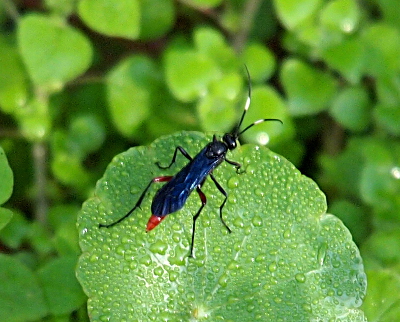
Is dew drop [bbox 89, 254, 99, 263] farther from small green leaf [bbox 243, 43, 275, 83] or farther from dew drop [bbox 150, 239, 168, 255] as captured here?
small green leaf [bbox 243, 43, 275, 83]

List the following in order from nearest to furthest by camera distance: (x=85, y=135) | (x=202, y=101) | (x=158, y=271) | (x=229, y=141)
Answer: (x=158, y=271) < (x=229, y=141) < (x=202, y=101) < (x=85, y=135)

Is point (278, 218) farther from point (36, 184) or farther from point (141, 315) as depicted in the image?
point (36, 184)

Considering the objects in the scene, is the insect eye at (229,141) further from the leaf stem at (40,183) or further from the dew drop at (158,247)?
the leaf stem at (40,183)

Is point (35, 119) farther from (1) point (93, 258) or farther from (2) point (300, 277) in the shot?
(2) point (300, 277)

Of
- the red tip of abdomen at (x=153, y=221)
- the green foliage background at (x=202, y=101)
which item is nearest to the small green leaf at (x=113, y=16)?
the green foliage background at (x=202, y=101)

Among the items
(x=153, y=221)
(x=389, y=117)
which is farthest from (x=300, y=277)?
(x=389, y=117)

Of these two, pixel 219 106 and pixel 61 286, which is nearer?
pixel 61 286
